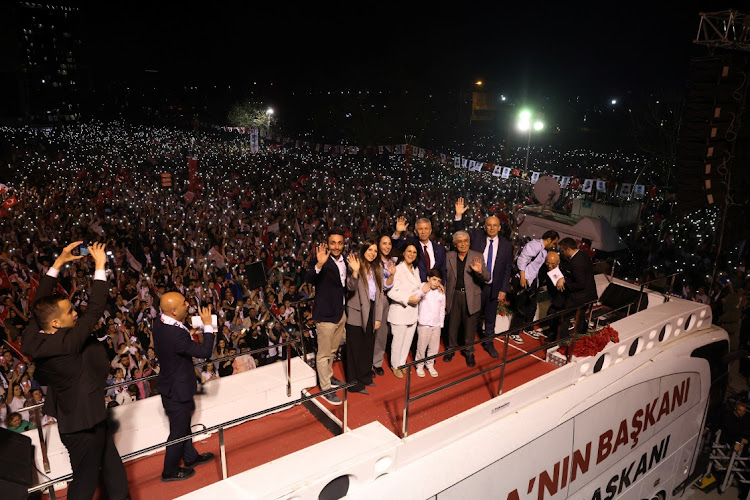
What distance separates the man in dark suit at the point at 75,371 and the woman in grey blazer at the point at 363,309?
2.38 meters

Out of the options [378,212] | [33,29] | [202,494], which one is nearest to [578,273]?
[202,494]

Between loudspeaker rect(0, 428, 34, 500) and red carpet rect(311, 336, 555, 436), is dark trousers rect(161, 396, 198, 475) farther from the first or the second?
red carpet rect(311, 336, 555, 436)

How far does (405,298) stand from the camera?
5.40m

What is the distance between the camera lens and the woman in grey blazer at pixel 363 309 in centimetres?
510

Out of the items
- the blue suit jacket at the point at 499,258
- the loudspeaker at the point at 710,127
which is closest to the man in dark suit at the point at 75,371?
the blue suit jacket at the point at 499,258

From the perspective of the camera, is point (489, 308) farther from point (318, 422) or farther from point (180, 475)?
point (180, 475)

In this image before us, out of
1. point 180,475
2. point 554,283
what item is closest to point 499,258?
point 554,283

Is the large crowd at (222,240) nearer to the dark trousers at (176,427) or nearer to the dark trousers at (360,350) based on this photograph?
the dark trousers at (360,350)

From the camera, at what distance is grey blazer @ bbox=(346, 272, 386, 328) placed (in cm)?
511

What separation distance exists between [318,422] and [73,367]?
2428 millimetres

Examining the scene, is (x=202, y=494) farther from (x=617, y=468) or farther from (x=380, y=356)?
(x=617, y=468)

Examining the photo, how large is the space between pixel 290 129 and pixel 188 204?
30538 millimetres

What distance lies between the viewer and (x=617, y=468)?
5.96 metres

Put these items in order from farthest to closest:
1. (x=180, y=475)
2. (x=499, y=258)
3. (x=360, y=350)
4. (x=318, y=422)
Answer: (x=499, y=258)
(x=360, y=350)
(x=318, y=422)
(x=180, y=475)
